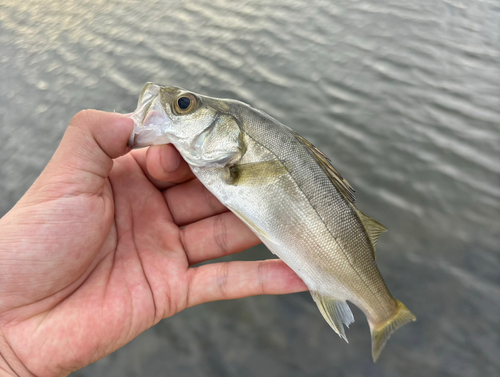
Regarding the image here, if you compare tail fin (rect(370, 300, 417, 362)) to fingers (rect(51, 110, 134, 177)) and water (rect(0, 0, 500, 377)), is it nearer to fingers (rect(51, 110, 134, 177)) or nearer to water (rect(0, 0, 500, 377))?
water (rect(0, 0, 500, 377))

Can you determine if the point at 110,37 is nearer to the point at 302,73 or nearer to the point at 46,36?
the point at 46,36

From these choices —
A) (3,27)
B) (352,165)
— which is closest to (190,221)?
(352,165)

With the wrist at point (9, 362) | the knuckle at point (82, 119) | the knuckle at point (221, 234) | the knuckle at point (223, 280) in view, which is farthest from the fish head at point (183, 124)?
the wrist at point (9, 362)

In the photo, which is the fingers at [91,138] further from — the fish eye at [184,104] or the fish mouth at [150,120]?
the fish eye at [184,104]

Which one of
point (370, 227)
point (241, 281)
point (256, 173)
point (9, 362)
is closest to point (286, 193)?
point (256, 173)

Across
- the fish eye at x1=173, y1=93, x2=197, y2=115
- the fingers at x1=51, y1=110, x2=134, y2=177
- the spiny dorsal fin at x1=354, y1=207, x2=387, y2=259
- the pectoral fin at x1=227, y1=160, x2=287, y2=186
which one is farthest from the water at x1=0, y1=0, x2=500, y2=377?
the fish eye at x1=173, y1=93, x2=197, y2=115
